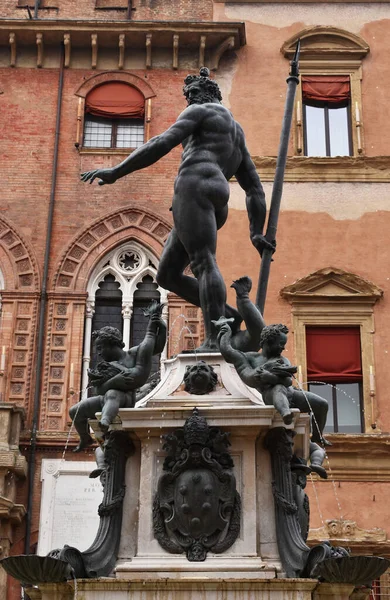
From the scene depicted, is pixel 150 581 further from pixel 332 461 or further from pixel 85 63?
pixel 85 63

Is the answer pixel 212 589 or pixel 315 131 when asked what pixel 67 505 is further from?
pixel 212 589

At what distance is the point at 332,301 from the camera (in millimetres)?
19125

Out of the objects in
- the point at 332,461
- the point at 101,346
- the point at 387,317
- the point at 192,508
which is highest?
the point at 387,317

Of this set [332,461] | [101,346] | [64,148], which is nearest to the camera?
[101,346]

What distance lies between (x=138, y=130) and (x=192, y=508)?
15.7 m

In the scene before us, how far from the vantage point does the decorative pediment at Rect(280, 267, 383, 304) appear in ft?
62.6

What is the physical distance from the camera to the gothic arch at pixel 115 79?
20984 mm

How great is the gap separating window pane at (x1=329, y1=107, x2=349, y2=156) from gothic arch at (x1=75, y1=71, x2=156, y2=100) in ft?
12.4

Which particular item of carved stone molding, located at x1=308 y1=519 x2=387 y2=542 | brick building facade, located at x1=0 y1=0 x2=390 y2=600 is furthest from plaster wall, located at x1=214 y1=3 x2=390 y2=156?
carved stone molding, located at x1=308 y1=519 x2=387 y2=542

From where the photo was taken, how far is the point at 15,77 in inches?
830

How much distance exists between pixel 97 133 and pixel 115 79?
1.26m

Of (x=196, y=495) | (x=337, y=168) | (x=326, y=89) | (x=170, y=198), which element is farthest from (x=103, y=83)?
(x=196, y=495)

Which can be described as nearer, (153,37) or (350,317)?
(350,317)

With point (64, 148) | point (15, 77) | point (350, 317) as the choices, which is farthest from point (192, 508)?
point (15, 77)
